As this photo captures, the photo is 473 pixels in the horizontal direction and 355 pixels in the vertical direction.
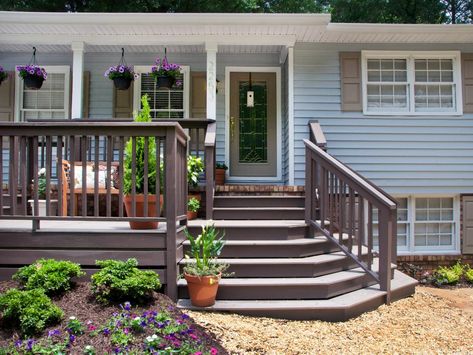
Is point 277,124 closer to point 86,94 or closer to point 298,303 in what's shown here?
point 86,94

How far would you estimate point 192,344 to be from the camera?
10.0ft

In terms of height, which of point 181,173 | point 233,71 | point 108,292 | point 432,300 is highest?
point 233,71

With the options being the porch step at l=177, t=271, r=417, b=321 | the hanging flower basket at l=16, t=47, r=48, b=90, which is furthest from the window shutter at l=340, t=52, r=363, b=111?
the hanging flower basket at l=16, t=47, r=48, b=90

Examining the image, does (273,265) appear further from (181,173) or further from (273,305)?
(181,173)

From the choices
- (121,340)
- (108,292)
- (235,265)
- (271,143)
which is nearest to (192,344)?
(121,340)

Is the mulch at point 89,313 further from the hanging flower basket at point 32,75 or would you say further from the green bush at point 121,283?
the hanging flower basket at point 32,75

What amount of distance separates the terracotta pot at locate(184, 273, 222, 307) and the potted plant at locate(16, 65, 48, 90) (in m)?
5.02

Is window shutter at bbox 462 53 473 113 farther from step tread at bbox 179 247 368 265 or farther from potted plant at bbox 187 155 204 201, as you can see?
potted plant at bbox 187 155 204 201

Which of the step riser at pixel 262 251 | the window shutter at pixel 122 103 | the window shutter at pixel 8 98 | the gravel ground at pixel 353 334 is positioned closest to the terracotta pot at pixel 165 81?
the window shutter at pixel 122 103

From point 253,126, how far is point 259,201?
2531mm

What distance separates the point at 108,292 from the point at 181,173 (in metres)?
1.55

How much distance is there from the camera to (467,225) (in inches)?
304

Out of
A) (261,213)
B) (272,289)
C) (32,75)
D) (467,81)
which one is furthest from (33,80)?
(467,81)

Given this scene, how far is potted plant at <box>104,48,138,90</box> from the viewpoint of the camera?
723 centimetres
